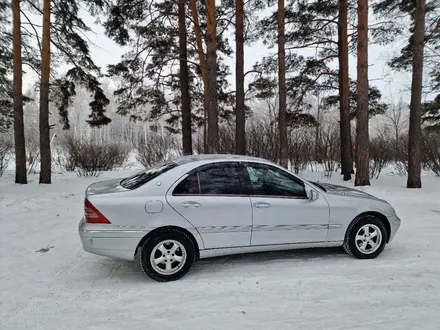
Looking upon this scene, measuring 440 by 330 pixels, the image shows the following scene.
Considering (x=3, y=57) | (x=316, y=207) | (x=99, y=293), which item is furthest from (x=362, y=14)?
(x=3, y=57)

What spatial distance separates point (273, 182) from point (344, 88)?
1010cm

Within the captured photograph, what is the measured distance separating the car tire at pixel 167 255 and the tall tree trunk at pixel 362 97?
26.7 feet

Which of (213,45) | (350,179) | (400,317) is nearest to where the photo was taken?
(400,317)

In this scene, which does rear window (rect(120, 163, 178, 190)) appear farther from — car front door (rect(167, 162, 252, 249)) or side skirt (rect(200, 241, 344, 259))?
side skirt (rect(200, 241, 344, 259))

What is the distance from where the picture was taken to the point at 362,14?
945 cm

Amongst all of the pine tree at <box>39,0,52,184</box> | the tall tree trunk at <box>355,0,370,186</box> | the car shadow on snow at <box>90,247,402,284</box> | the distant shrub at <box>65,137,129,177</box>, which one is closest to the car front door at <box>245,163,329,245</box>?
the car shadow on snow at <box>90,247,402,284</box>

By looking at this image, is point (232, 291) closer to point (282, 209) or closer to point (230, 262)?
point (230, 262)

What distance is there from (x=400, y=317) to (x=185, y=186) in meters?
2.52

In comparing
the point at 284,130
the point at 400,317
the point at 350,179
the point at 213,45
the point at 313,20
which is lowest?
the point at 400,317

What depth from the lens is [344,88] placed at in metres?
12.4

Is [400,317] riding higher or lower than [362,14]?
lower

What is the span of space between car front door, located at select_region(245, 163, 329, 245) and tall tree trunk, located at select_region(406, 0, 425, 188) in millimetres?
7943

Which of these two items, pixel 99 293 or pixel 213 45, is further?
pixel 213 45

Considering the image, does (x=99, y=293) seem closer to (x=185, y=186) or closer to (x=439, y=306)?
(x=185, y=186)
